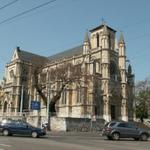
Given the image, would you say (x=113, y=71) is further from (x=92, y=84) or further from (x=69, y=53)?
(x=69, y=53)

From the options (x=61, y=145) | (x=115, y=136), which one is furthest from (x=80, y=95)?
(x=61, y=145)

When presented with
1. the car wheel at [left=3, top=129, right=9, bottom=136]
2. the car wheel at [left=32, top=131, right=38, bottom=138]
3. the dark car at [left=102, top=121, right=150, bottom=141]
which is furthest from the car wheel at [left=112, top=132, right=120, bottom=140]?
the car wheel at [left=3, top=129, right=9, bottom=136]

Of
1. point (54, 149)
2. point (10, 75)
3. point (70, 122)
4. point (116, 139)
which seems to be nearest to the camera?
point (54, 149)

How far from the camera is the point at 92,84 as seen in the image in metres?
68.9

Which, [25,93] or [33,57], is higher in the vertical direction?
[33,57]

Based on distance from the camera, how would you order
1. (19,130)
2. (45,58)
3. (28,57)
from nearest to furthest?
1. (19,130)
2. (28,57)
3. (45,58)

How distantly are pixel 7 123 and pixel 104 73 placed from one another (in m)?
46.3

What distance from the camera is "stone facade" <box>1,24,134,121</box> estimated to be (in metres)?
67.9

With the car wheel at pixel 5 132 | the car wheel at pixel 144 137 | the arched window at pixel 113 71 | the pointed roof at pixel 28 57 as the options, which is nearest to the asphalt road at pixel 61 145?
the car wheel at pixel 5 132

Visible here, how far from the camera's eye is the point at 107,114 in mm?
69125

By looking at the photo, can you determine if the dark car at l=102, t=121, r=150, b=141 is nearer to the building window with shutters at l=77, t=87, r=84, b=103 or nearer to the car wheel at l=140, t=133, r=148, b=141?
the car wheel at l=140, t=133, r=148, b=141

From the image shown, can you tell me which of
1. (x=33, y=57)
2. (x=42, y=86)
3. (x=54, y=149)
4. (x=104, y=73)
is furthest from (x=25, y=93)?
(x=54, y=149)

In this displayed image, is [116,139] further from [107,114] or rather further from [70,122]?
[107,114]

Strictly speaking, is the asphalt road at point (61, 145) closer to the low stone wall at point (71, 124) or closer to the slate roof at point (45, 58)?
the low stone wall at point (71, 124)
